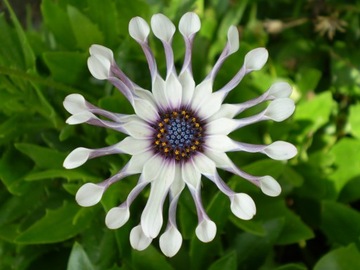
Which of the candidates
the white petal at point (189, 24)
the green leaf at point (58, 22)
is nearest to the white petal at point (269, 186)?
the white petal at point (189, 24)

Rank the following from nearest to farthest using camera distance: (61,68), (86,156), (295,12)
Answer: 1. (86,156)
2. (61,68)
3. (295,12)

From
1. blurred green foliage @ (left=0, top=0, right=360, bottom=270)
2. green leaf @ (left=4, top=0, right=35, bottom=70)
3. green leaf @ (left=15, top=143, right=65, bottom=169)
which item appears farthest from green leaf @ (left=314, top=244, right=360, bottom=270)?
green leaf @ (left=4, top=0, right=35, bottom=70)

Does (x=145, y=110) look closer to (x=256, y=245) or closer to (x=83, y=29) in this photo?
(x=83, y=29)

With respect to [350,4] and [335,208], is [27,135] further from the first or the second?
[350,4]

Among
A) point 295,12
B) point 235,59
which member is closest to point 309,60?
point 295,12

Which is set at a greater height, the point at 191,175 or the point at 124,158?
the point at 191,175

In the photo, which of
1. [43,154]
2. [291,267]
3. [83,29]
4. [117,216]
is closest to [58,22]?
[83,29]

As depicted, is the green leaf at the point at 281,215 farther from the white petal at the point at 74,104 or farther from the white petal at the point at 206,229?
the white petal at the point at 74,104
